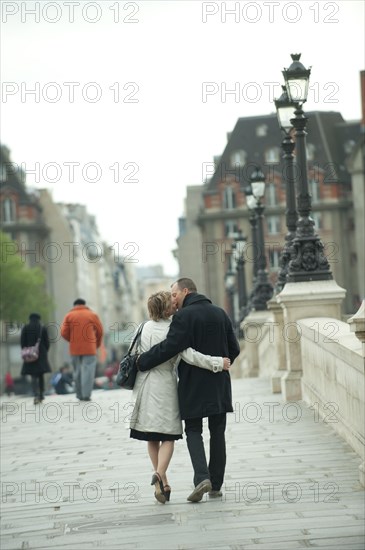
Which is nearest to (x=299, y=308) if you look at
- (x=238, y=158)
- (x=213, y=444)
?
(x=213, y=444)

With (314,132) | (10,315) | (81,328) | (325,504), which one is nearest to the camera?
(325,504)

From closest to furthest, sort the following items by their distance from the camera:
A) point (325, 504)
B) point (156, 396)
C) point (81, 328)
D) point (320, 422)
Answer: point (325, 504) < point (156, 396) < point (320, 422) < point (81, 328)

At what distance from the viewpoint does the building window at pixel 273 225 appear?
97188 mm

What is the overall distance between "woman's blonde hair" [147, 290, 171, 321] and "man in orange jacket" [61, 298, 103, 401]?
11.2 m

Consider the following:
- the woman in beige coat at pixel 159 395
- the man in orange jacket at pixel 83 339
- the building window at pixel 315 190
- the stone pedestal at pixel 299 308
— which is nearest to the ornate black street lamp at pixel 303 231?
the stone pedestal at pixel 299 308

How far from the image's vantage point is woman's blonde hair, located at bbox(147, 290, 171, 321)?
35.0ft

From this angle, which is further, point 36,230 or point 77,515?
point 36,230

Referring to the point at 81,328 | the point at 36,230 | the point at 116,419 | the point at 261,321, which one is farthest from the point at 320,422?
the point at 36,230

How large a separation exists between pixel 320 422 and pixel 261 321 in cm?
1569

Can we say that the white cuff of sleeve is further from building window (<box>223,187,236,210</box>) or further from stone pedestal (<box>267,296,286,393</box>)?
building window (<box>223,187,236,210</box>)

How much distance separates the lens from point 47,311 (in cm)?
9488

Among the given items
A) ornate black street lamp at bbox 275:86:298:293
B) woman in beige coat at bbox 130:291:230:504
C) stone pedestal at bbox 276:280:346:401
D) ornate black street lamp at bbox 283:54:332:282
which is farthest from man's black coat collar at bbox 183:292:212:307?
ornate black street lamp at bbox 275:86:298:293

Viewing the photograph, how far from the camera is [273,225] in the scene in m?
97.6

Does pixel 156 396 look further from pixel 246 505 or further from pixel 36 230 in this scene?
pixel 36 230
